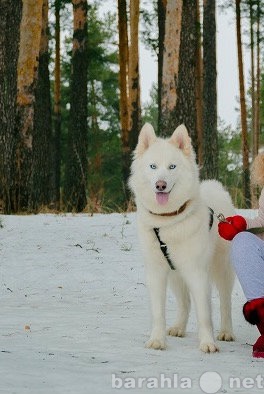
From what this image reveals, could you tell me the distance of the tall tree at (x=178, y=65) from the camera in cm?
1005

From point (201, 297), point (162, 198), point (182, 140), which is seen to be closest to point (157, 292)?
point (201, 297)

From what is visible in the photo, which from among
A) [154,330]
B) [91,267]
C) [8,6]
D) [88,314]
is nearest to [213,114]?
[8,6]

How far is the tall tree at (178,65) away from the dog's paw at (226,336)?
6023 millimetres

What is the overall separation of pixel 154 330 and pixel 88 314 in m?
1.19

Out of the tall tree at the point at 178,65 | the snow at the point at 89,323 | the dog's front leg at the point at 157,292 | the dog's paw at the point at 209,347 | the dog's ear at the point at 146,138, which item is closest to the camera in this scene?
the snow at the point at 89,323

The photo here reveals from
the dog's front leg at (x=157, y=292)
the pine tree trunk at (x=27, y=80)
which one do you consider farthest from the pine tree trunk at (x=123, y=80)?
the dog's front leg at (x=157, y=292)

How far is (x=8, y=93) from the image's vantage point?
10375 millimetres

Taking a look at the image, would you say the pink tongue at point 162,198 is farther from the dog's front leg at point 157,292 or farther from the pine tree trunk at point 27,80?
the pine tree trunk at point 27,80

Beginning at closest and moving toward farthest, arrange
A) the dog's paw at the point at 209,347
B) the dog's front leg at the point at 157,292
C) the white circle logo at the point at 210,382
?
the white circle logo at the point at 210,382 → the dog's paw at the point at 209,347 → the dog's front leg at the point at 157,292

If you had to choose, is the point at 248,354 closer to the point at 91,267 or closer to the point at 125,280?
the point at 125,280

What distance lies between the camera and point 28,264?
7059 mm

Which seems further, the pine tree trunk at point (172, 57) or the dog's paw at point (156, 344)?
the pine tree trunk at point (172, 57)

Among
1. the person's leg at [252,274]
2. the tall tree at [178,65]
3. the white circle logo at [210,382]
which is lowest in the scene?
the white circle logo at [210,382]

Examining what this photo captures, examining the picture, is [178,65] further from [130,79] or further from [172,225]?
[130,79]
